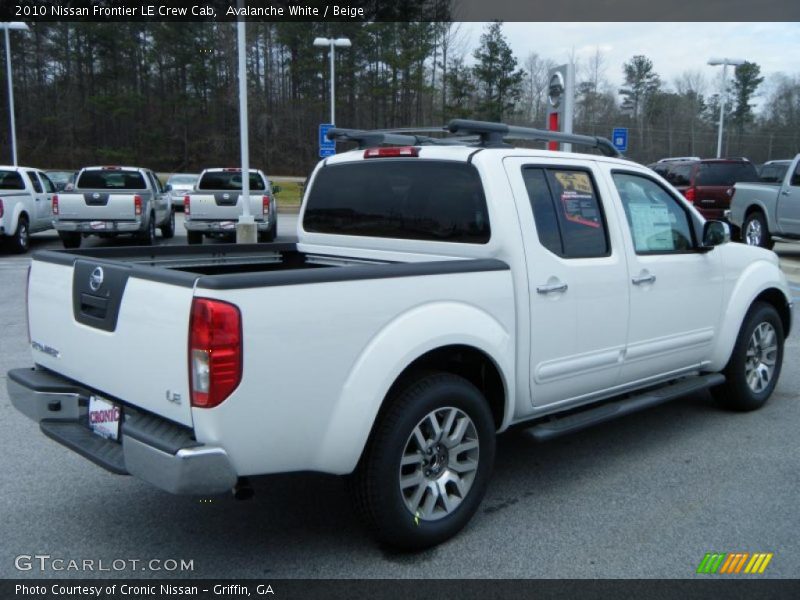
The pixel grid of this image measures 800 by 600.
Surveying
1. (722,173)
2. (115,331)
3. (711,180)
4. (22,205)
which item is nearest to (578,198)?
(115,331)

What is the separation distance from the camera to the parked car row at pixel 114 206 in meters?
16.0

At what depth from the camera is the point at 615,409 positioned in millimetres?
4551

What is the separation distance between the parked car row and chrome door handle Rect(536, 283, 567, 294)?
1320 centimetres

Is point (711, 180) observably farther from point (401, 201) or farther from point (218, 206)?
point (401, 201)

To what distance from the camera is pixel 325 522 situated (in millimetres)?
3943

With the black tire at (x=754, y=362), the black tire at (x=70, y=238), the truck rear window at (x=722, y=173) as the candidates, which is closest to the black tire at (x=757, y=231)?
the truck rear window at (x=722, y=173)

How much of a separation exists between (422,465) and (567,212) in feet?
5.73

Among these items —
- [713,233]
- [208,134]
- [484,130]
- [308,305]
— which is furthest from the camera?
[208,134]

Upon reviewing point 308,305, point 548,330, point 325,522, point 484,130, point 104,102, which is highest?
point 104,102

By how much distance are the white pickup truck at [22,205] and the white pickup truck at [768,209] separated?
48.3ft

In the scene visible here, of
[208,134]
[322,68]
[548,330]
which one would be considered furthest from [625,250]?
[208,134]

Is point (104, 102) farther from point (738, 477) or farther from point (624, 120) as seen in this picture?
point (738, 477)

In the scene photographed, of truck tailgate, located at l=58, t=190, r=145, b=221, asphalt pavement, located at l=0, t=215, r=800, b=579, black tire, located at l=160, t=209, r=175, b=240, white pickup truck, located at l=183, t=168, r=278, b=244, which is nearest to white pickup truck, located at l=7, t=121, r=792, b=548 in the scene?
Result: asphalt pavement, located at l=0, t=215, r=800, b=579

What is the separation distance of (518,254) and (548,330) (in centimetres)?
46
